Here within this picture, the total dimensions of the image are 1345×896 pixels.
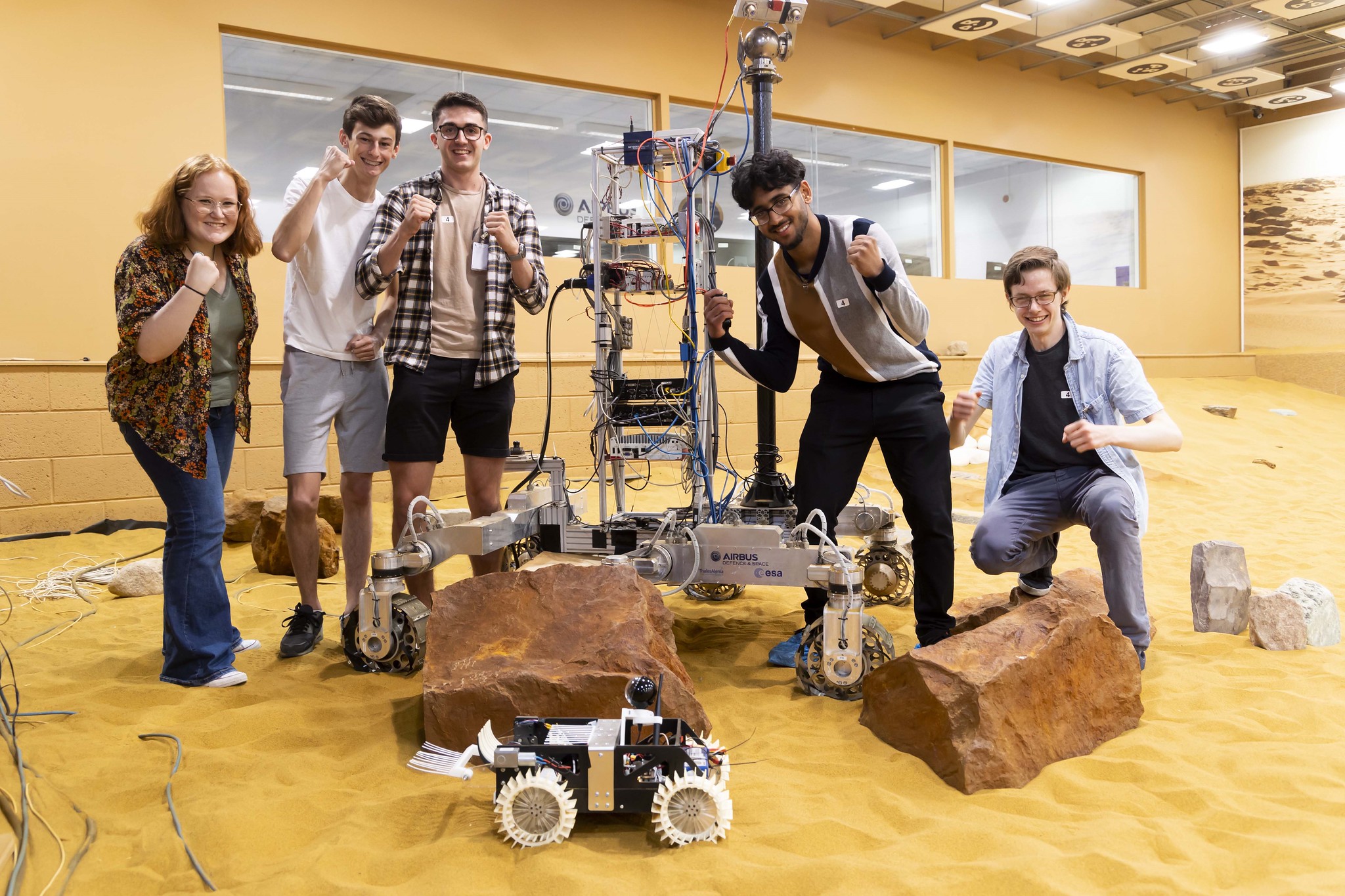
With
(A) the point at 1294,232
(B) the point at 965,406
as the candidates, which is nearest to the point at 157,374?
(B) the point at 965,406

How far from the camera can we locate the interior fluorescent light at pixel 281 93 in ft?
20.3

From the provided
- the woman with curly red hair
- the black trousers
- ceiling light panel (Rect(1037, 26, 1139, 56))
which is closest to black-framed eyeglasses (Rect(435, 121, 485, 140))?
the woman with curly red hair

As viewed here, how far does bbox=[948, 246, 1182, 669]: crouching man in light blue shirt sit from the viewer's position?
2.64m

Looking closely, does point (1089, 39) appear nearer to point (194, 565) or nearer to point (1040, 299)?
point (1040, 299)

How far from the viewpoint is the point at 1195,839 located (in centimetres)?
175

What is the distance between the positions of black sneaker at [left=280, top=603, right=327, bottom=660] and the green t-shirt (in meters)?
0.74

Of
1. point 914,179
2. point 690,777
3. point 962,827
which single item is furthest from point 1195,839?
point 914,179

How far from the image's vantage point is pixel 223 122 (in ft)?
19.7

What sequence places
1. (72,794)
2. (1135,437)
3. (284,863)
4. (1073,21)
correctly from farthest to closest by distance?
(1073,21) → (1135,437) → (72,794) → (284,863)

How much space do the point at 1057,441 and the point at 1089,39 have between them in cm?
779

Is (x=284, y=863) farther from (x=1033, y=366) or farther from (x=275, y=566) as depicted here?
(x=275, y=566)

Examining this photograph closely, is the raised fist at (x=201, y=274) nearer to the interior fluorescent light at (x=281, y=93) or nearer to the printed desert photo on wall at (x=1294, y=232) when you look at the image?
the interior fluorescent light at (x=281, y=93)

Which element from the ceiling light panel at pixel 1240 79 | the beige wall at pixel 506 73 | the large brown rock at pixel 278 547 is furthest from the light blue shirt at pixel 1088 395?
the ceiling light panel at pixel 1240 79

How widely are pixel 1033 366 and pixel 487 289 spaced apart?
5.64 ft
